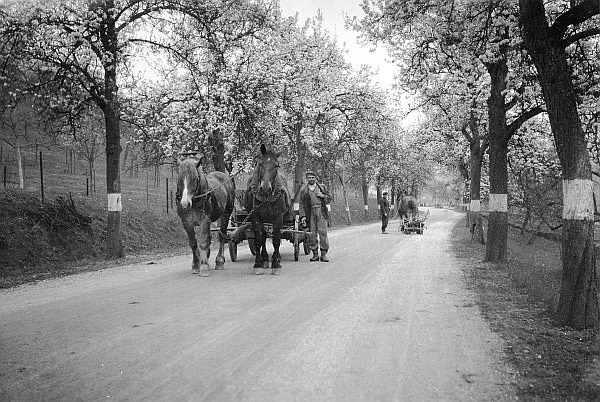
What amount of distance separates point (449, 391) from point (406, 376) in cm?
43

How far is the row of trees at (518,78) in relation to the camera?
6.53 meters

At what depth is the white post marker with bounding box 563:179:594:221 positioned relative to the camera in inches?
255

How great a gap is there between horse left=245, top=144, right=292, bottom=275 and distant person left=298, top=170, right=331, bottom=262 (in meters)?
2.40

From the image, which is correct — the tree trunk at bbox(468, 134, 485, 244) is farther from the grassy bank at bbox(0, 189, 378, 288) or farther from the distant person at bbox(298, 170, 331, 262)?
the grassy bank at bbox(0, 189, 378, 288)

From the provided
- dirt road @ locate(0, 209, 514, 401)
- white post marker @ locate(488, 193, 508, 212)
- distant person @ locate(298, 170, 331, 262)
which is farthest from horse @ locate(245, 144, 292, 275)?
white post marker @ locate(488, 193, 508, 212)

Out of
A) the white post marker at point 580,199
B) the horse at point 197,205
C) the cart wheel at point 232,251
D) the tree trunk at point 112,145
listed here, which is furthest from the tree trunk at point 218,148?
the white post marker at point 580,199

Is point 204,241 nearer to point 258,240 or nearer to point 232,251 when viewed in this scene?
point 258,240

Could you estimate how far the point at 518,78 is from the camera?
12.1m

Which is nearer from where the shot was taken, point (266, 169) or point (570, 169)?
point (570, 169)

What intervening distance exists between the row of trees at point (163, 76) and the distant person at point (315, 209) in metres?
4.84

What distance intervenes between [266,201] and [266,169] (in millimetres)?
709

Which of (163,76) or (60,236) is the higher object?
(163,76)

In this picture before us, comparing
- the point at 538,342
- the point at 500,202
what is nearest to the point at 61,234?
the point at 500,202

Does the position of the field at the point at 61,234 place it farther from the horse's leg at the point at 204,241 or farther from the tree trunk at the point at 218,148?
the tree trunk at the point at 218,148
